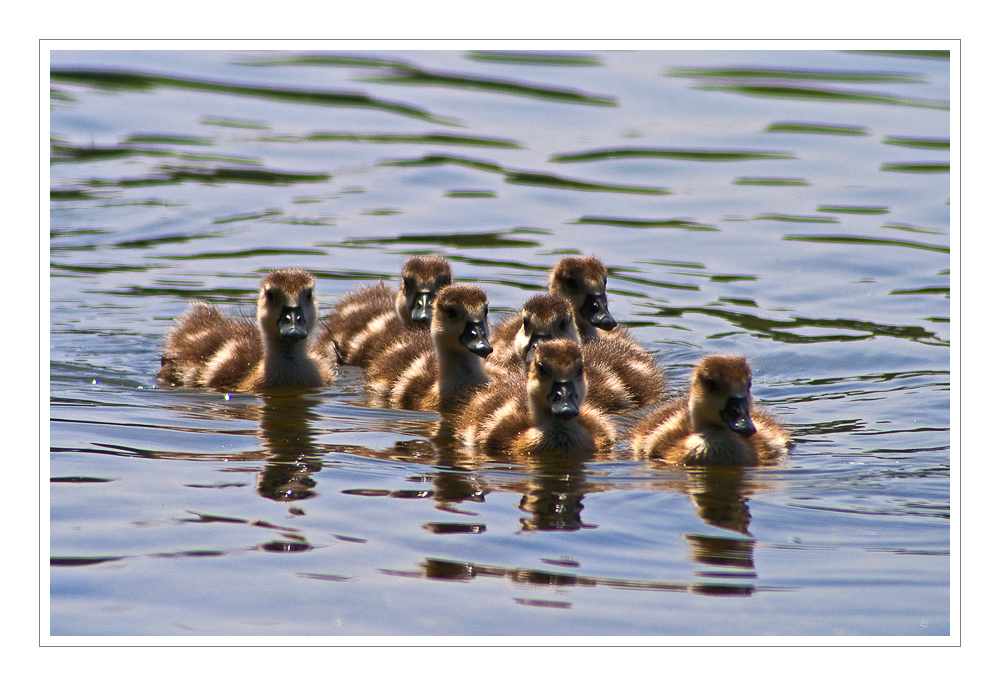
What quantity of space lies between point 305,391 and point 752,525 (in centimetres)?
353

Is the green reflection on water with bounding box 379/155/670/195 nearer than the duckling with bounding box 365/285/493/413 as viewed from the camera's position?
No

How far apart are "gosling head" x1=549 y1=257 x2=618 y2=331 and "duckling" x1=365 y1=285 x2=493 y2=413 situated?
2.72ft

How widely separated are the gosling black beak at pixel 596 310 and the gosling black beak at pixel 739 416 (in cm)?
196

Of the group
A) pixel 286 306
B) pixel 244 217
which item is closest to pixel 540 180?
pixel 244 217

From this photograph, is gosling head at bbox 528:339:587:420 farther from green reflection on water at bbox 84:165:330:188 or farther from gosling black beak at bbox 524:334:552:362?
green reflection on water at bbox 84:165:330:188

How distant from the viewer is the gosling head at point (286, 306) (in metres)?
8.24

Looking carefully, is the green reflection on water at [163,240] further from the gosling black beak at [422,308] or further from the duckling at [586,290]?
the duckling at [586,290]

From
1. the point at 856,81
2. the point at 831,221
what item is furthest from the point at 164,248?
the point at 856,81

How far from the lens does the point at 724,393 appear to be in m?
6.54

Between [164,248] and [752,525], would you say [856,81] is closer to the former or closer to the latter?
[164,248]

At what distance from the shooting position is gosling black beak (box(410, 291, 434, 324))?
8617mm

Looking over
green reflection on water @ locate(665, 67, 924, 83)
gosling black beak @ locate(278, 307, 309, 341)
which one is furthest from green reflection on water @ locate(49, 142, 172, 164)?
gosling black beak @ locate(278, 307, 309, 341)

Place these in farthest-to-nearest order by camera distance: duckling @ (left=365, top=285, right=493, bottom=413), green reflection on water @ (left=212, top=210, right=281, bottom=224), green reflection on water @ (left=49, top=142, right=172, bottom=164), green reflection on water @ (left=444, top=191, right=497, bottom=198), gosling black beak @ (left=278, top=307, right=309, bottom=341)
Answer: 1. green reflection on water @ (left=49, top=142, right=172, bottom=164)
2. green reflection on water @ (left=444, top=191, right=497, bottom=198)
3. green reflection on water @ (left=212, top=210, right=281, bottom=224)
4. gosling black beak @ (left=278, top=307, right=309, bottom=341)
5. duckling @ (left=365, top=285, right=493, bottom=413)

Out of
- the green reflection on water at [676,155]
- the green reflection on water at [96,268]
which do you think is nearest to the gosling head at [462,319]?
the green reflection on water at [96,268]
